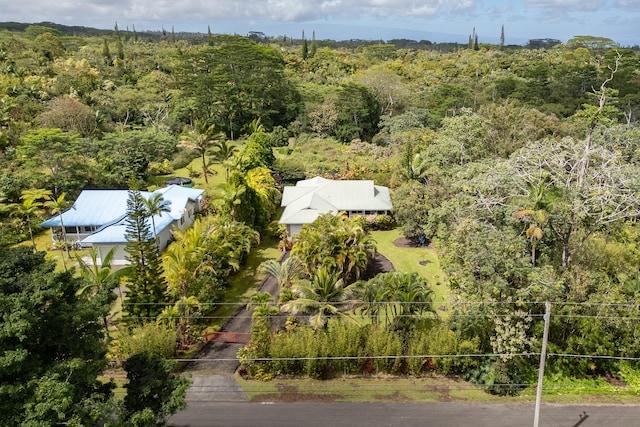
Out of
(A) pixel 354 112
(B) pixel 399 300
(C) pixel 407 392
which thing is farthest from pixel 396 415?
(A) pixel 354 112

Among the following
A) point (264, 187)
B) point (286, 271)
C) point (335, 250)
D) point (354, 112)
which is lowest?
point (286, 271)

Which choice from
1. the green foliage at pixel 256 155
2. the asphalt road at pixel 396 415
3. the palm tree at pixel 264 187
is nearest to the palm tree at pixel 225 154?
the green foliage at pixel 256 155

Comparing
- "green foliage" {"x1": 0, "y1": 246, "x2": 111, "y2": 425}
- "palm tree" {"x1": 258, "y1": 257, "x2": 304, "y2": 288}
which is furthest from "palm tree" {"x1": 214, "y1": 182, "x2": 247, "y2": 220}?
"green foliage" {"x1": 0, "y1": 246, "x2": 111, "y2": 425}

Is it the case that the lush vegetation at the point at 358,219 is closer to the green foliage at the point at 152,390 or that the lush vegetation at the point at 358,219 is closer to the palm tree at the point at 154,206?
the green foliage at the point at 152,390

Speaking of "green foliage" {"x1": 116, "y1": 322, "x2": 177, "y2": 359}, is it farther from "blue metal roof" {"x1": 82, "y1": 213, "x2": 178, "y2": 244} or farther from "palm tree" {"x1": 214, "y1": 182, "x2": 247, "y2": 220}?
"palm tree" {"x1": 214, "y1": 182, "x2": 247, "y2": 220}

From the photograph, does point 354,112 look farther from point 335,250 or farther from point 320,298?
point 320,298
